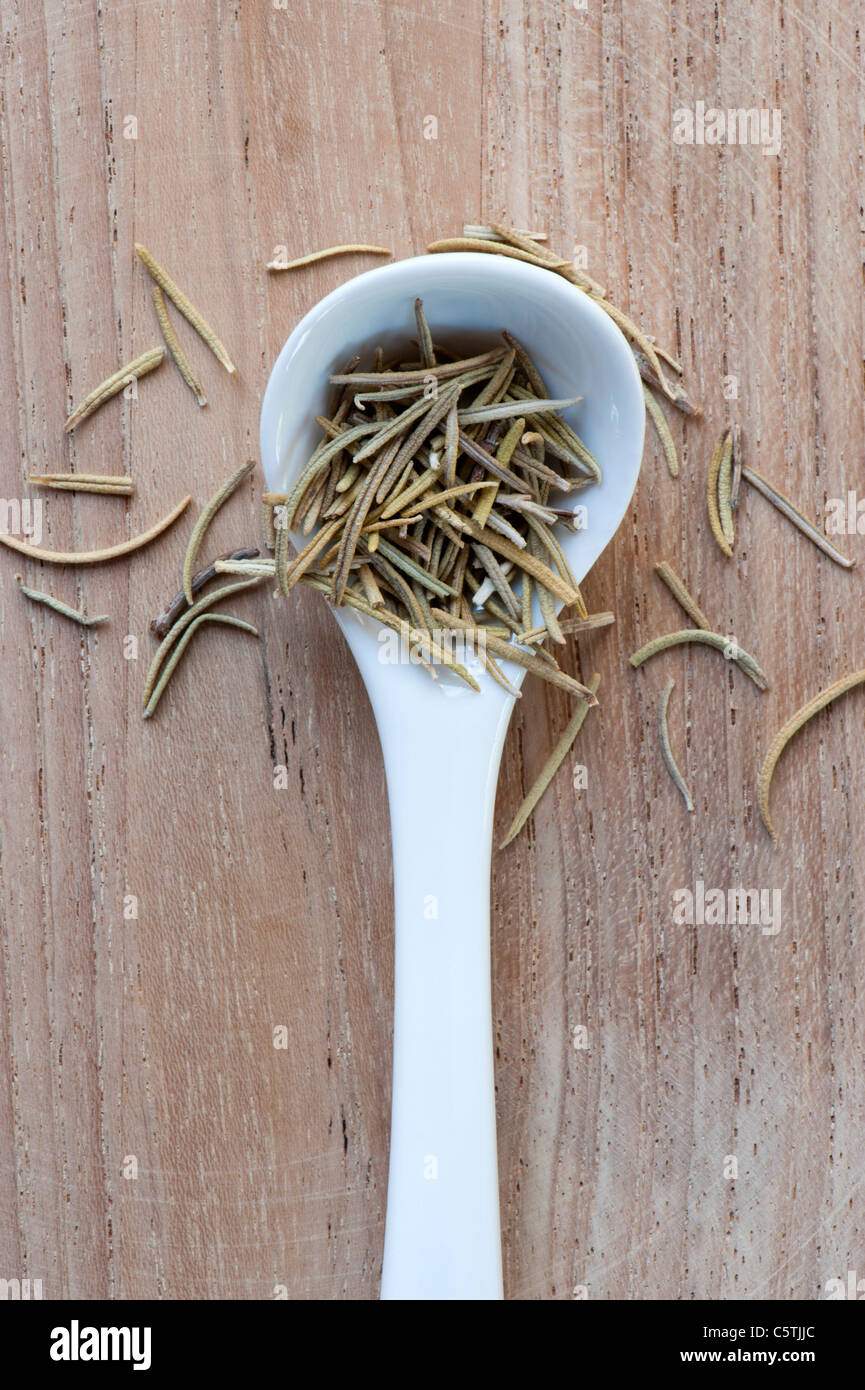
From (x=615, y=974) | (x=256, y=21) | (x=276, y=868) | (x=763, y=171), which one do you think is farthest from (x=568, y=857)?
(x=256, y=21)

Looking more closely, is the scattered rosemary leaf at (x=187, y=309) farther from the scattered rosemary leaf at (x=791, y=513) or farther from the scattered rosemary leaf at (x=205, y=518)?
the scattered rosemary leaf at (x=791, y=513)

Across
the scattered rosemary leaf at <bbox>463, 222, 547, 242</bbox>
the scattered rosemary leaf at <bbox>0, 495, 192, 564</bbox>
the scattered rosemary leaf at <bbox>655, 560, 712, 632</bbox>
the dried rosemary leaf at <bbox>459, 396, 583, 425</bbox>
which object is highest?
the scattered rosemary leaf at <bbox>463, 222, 547, 242</bbox>

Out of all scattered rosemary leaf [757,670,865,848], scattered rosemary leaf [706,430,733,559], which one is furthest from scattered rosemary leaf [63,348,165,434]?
scattered rosemary leaf [757,670,865,848]

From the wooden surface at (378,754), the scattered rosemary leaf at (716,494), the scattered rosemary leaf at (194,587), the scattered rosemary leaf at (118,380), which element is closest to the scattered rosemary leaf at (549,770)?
the wooden surface at (378,754)

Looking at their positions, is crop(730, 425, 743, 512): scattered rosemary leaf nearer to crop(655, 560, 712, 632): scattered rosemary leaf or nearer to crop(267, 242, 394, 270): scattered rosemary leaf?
crop(655, 560, 712, 632): scattered rosemary leaf

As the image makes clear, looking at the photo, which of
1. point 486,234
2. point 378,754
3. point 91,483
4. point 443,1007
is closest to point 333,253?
point 486,234
